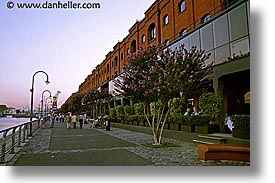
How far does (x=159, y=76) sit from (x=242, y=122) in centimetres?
225

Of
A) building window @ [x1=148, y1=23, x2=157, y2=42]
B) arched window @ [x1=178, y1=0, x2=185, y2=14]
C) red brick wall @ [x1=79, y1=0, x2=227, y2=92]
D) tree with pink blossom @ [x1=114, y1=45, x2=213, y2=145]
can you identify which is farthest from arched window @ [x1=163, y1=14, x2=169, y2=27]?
tree with pink blossom @ [x1=114, y1=45, x2=213, y2=145]

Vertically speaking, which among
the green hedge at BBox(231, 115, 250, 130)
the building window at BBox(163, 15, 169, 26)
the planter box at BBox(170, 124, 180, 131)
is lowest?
the planter box at BBox(170, 124, 180, 131)

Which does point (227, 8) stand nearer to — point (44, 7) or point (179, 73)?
point (179, 73)

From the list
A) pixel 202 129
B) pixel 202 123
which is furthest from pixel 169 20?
pixel 202 129

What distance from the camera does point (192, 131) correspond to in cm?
800

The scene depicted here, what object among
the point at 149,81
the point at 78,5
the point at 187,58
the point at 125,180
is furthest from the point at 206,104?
the point at 78,5

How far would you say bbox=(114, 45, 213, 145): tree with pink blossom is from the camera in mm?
6863

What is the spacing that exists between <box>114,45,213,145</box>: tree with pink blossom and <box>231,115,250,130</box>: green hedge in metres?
1.49

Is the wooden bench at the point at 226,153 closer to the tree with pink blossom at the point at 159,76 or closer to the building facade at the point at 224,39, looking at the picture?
the building facade at the point at 224,39

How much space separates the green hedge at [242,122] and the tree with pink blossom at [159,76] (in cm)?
149

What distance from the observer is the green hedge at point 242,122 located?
582cm

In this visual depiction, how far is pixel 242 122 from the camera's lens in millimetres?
5949

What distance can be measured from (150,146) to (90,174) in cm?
273

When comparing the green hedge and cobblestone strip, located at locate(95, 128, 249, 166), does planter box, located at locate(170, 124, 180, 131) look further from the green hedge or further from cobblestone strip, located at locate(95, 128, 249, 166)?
the green hedge
